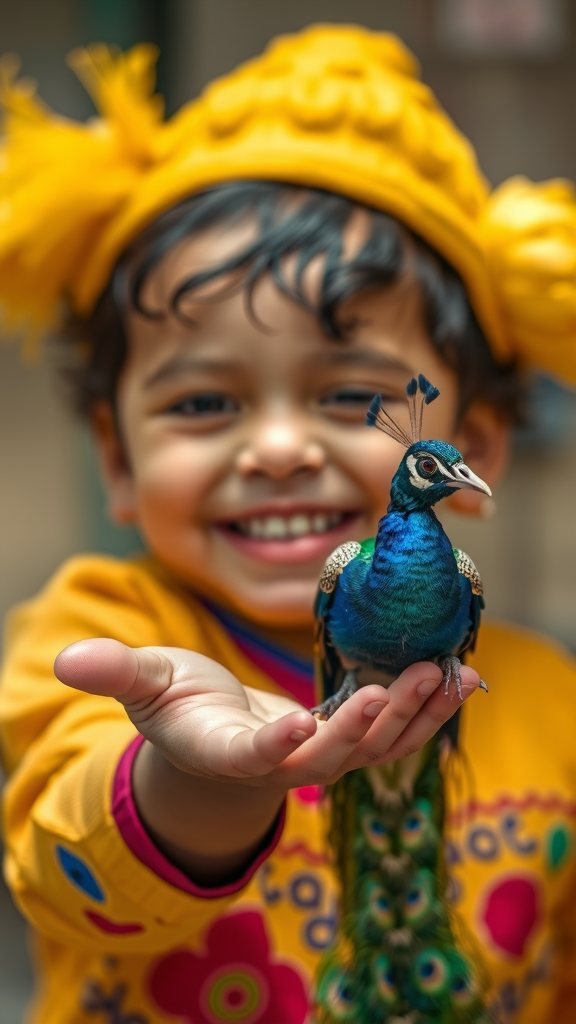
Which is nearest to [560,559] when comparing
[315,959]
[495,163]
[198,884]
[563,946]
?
[495,163]

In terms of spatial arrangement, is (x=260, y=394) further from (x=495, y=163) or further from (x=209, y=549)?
(x=495, y=163)

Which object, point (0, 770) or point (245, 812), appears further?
point (0, 770)

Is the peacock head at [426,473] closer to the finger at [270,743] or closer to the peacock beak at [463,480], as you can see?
the peacock beak at [463,480]

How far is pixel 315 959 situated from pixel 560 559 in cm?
207

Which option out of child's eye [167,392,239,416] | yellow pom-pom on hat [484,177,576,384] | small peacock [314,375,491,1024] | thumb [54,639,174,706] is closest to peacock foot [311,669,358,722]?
small peacock [314,375,491,1024]

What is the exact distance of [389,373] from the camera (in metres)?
0.95

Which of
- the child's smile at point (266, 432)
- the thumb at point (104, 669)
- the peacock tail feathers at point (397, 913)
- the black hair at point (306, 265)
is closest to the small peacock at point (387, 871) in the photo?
the peacock tail feathers at point (397, 913)

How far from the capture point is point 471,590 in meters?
0.63

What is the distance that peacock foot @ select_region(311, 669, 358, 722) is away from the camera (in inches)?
25.0

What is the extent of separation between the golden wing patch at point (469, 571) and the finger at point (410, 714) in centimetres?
6

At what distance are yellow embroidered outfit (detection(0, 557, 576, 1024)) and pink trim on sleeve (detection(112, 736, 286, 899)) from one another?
1.3 inches

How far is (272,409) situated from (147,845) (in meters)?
0.38

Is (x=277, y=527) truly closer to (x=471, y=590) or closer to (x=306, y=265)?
(x=306, y=265)

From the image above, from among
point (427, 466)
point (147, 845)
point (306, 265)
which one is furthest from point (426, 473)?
point (306, 265)
